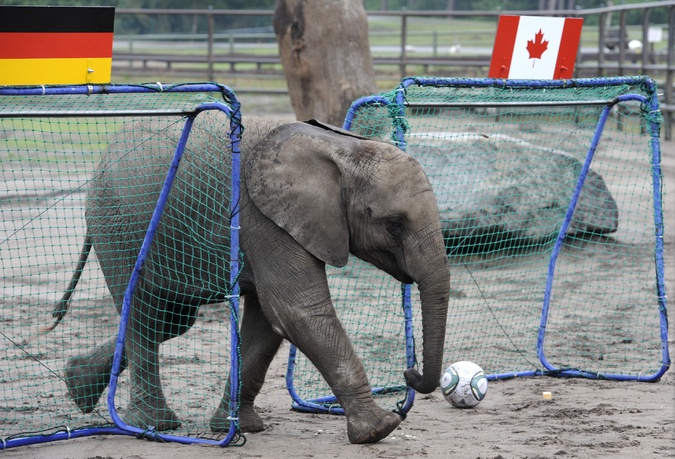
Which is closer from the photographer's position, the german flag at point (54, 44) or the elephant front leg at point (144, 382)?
the german flag at point (54, 44)

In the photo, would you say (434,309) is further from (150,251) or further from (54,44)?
(54,44)

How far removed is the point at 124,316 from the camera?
5.68m

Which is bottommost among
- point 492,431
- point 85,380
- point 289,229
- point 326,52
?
point 492,431

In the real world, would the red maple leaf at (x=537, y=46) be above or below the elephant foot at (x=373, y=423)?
above

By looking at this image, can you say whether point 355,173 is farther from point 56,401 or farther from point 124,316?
point 56,401

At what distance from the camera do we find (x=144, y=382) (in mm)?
6020

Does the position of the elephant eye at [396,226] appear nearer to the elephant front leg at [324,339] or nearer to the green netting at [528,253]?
the elephant front leg at [324,339]

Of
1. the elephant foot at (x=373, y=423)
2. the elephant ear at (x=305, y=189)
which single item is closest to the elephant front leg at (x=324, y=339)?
the elephant foot at (x=373, y=423)

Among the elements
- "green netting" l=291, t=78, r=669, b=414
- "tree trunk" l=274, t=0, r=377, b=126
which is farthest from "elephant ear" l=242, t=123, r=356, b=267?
"tree trunk" l=274, t=0, r=377, b=126

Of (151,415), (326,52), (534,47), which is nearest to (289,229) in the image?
(151,415)

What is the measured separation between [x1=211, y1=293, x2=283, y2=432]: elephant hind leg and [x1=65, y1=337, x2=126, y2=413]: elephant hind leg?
815mm

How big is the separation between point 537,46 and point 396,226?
7.94 feet

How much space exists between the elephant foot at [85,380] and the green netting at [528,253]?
3.87ft

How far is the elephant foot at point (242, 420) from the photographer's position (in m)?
5.77
